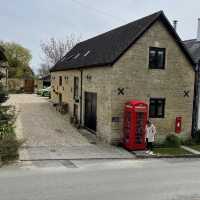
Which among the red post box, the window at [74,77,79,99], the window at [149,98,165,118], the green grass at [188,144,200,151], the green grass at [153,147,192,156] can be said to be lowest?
the green grass at [188,144,200,151]

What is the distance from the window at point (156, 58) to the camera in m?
17.8

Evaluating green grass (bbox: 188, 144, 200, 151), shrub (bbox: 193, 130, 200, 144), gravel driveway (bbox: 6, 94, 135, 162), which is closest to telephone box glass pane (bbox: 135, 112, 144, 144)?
gravel driveway (bbox: 6, 94, 135, 162)

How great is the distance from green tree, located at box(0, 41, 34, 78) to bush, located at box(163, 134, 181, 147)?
52.4m

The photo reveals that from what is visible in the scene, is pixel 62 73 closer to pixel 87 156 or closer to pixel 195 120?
pixel 195 120

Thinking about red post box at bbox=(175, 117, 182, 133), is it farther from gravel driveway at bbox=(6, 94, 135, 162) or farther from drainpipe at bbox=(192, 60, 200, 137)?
gravel driveway at bbox=(6, 94, 135, 162)

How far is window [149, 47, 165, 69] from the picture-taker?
1778cm

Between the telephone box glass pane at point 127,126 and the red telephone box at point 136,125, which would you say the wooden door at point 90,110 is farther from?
the red telephone box at point 136,125

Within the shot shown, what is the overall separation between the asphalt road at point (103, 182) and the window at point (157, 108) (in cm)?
450

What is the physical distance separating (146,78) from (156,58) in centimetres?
127

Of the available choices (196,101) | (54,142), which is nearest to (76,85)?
(54,142)

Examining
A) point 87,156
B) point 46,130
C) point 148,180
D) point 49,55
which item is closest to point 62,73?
point 46,130

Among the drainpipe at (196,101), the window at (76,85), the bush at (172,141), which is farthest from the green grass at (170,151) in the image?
the window at (76,85)

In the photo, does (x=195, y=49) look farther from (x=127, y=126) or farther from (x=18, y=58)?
(x=18, y=58)

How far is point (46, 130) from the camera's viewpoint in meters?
20.2
